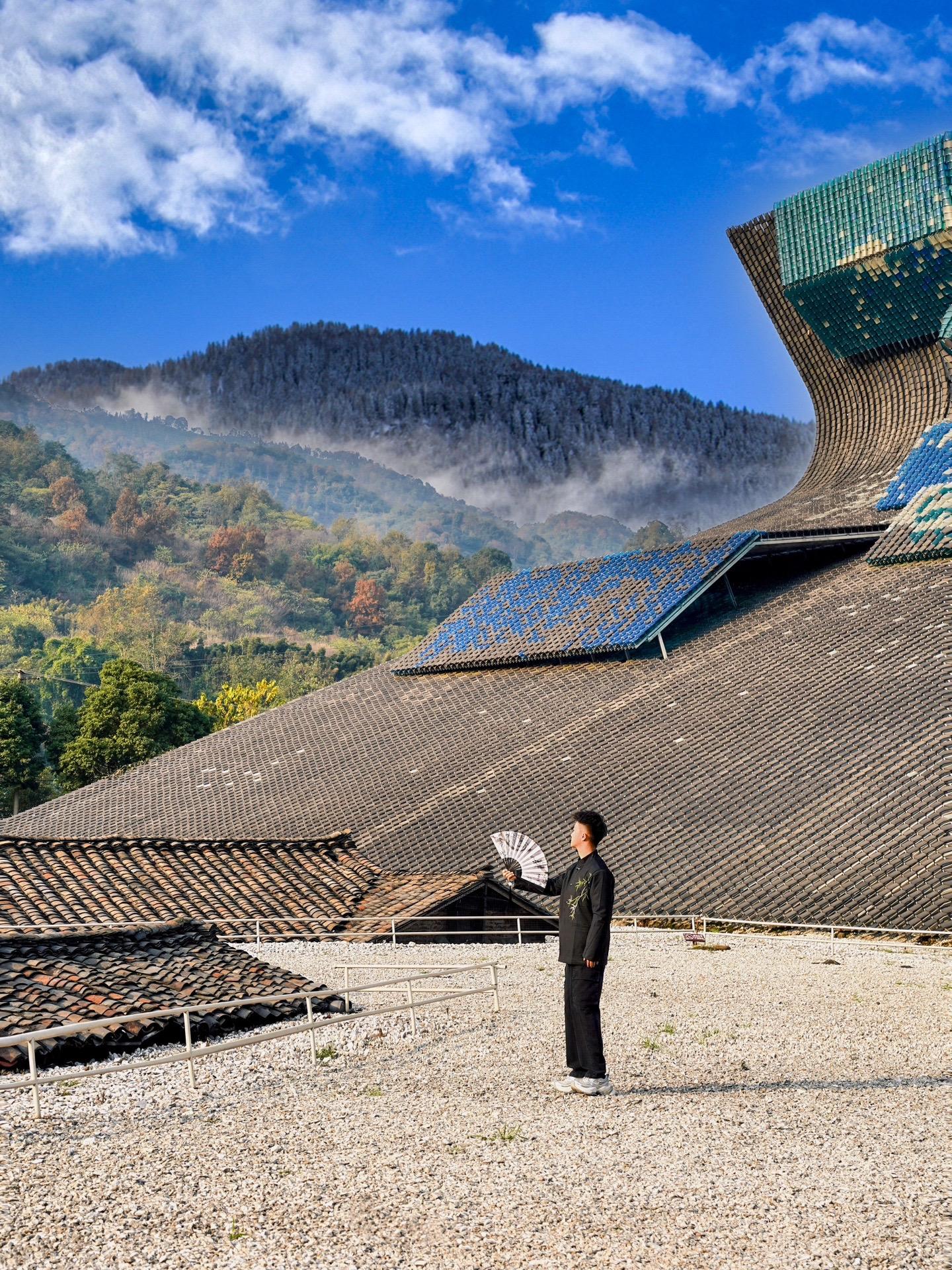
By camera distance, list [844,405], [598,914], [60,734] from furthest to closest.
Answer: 1. [60,734]
2. [844,405]
3. [598,914]

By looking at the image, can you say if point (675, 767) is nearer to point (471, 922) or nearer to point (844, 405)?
point (471, 922)

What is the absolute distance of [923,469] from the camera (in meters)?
22.8

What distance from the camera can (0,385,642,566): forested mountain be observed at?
5664 inches

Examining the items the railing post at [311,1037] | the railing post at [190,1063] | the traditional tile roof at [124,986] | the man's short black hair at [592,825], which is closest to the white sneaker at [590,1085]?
the man's short black hair at [592,825]

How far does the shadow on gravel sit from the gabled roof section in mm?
14442


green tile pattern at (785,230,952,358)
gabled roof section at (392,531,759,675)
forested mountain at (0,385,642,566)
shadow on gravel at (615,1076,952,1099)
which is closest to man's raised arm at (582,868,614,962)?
shadow on gravel at (615,1076,952,1099)

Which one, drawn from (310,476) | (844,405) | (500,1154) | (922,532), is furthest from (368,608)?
(500,1154)

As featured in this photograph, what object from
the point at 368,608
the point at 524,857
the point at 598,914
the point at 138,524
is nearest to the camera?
the point at 598,914

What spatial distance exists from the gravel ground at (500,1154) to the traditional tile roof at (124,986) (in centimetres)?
68

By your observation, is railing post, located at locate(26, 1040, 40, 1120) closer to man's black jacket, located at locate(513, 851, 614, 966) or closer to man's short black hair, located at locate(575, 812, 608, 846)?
man's black jacket, located at locate(513, 851, 614, 966)

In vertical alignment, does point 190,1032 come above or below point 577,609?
below

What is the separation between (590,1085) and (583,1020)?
13.0 inches

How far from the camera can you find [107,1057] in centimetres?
693

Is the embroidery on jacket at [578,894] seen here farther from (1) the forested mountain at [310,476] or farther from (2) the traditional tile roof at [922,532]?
(1) the forested mountain at [310,476]
